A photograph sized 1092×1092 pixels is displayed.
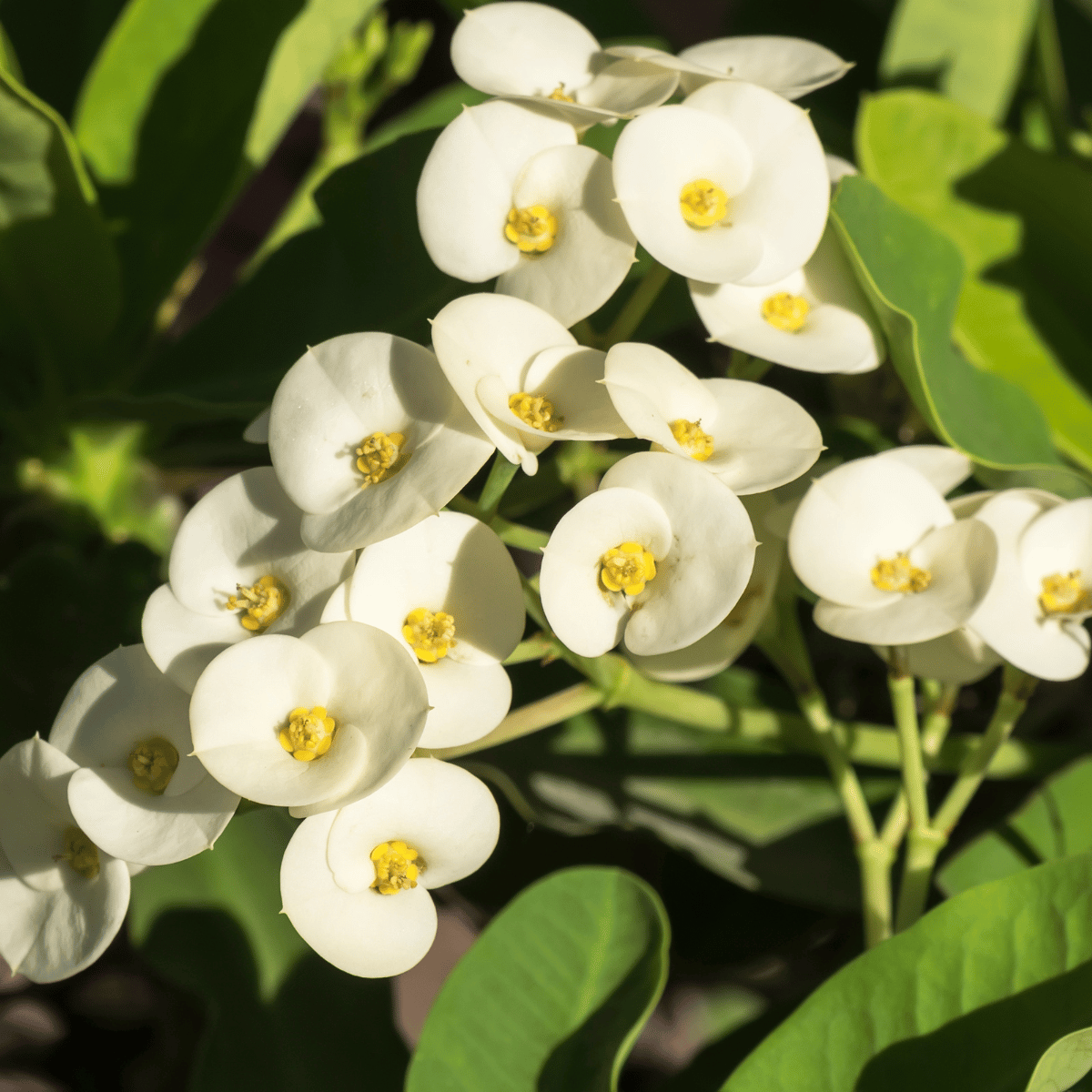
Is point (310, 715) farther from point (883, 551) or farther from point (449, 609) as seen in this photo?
point (883, 551)

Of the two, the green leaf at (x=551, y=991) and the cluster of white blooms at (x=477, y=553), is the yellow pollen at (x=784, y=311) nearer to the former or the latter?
the cluster of white blooms at (x=477, y=553)

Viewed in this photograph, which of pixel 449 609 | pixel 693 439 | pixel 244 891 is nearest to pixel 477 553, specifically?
pixel 449 609

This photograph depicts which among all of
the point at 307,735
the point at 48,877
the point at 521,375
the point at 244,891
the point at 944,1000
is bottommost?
the point at 244,891

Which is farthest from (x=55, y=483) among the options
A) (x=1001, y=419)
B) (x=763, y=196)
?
(x=1001, y=419)

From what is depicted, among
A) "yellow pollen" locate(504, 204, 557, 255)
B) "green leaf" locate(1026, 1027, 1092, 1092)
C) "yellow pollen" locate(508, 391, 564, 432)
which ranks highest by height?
"yellow pollen" locate(504, 204, 557, 255)

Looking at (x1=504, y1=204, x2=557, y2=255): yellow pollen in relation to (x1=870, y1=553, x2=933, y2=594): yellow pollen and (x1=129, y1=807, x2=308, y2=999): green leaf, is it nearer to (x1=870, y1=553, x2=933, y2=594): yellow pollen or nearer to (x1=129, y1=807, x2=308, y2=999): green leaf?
(x1=870, y1=553, x2=933, y2=594): yellow pollen

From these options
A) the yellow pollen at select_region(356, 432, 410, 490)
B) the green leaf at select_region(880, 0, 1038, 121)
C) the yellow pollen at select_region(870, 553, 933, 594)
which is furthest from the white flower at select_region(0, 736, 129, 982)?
the green leaf at select_region(880, 0, 1038, 121)

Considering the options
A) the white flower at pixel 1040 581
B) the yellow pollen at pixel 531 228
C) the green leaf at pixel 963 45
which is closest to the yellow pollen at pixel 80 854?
the yellow pollen at pixel 531 228
